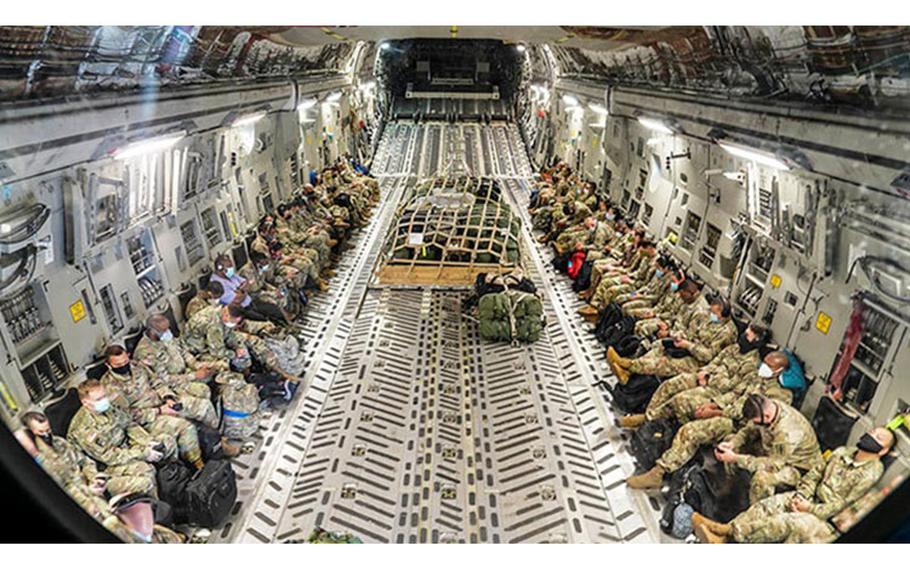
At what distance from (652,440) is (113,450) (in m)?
4.29

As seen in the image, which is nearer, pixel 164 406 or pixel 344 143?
pixel 164 406

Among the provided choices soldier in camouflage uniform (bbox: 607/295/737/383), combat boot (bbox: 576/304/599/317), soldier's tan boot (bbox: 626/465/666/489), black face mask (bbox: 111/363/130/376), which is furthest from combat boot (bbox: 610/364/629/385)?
black face mask (bbox: 111/363/130/376)

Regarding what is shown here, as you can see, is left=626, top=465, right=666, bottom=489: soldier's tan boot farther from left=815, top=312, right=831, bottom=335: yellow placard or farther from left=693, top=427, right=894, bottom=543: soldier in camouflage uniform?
left=815, top=312, right=831, bottom=335: yellow placard

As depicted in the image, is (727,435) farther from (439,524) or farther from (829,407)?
(439,524)

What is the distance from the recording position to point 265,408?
5660 mm

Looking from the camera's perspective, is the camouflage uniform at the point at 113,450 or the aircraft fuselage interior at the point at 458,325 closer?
the aircraft fuselage interior at the point at 458,325

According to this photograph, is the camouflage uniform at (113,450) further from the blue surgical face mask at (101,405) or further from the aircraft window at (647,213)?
the aircraft window at (647,213)

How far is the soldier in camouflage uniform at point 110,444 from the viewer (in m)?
3.95

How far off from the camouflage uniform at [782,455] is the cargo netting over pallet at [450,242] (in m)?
4.71

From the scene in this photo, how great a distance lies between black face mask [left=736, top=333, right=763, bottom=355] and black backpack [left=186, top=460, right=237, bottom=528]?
189 inches

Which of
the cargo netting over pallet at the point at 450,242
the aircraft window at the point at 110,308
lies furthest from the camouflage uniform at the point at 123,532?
the cargo netting over pallet at the point at 450,242

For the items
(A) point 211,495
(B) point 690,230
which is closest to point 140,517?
(A) point 211,495

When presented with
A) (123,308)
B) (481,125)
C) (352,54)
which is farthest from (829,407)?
(481,125)

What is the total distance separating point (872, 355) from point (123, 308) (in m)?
6.25
